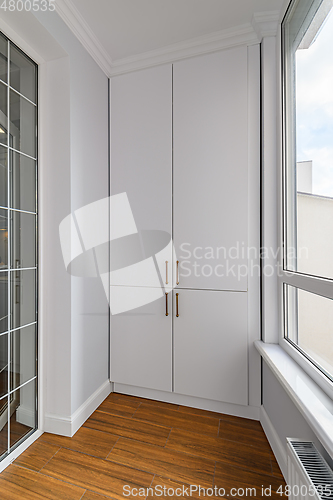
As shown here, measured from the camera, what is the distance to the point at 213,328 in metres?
2.00

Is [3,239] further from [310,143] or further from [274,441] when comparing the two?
[274,441]

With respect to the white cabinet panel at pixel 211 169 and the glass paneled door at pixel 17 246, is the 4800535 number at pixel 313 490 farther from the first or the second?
the glass paneled door at pixel 17 246

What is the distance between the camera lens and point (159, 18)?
181 centimetres

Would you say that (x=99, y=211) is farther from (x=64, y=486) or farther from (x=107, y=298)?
(x=64, y=486)

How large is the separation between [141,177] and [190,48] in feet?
3.39

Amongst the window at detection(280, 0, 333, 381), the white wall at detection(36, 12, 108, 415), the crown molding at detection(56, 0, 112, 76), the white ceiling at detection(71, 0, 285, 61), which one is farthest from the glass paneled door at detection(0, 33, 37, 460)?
the window at detection(280, 0, 333, 381)

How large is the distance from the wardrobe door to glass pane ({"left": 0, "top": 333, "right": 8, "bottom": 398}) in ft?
2.97

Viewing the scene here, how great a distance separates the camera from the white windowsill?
0.97 metres

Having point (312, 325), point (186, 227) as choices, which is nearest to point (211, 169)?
point (186, 227)

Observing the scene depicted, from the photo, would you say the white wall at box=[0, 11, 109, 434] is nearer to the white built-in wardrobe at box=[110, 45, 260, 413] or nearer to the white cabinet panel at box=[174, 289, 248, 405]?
the white built-in wardrobe at box=[110, 45, 260, 413]

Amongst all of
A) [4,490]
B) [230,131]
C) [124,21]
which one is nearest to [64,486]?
[4,490]

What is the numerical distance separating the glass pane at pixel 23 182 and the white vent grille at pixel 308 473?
1.87m

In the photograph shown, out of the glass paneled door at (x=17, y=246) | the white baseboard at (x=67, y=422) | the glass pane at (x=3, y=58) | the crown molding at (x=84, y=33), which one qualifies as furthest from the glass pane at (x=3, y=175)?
the white baseboard at (x=67, y=422)

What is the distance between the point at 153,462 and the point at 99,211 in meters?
1.72
